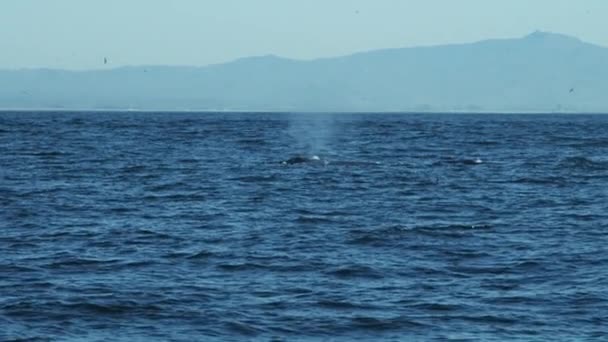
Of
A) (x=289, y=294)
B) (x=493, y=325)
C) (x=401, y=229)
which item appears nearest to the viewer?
(x=493, y=325)

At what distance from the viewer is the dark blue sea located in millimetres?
23094

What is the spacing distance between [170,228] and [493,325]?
14.7 metres

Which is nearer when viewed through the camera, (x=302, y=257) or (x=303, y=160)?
(x=302, y=257)

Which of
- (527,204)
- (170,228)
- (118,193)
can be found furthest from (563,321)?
(118,193)

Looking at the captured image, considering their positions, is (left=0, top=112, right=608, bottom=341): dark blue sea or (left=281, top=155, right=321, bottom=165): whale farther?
(left=281, top=155, right=321, bottom=165): whale

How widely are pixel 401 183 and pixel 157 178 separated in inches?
424

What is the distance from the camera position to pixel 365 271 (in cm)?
2816

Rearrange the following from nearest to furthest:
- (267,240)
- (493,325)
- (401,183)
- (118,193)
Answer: (493,325)
(267,240)
(118,193)
(401,183)

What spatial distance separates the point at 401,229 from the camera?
3544 centimetres

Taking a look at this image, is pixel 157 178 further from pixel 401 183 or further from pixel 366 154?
pixel 366 154

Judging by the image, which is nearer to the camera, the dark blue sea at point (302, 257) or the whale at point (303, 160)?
the dark blue sea at point (302, 257)

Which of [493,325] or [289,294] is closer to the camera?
[493,325]

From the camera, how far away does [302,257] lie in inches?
1183

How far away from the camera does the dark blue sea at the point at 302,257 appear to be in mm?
23094
